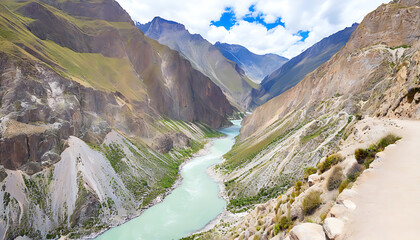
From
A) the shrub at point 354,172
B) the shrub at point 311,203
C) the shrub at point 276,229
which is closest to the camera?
the shrub at point 354,172

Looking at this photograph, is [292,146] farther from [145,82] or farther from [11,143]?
[145,82]

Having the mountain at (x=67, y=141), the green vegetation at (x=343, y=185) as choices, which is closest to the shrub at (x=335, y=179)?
the green vegetation at (x=343, y=185)

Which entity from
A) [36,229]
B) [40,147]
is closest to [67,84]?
[40,147]

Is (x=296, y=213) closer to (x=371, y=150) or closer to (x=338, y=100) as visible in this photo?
(x=371, y=150)

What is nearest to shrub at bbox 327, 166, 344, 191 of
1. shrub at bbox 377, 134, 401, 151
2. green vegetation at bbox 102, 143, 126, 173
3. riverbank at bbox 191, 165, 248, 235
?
shrub at bbox 377, 134, 401, 151

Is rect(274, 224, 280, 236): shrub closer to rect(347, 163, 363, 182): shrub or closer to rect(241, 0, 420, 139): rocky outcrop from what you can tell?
rect(347, 163, 363, 182): shrub

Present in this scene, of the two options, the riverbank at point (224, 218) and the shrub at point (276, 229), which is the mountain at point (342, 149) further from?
the riverbank at point (224, 218)
